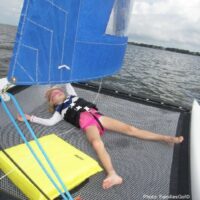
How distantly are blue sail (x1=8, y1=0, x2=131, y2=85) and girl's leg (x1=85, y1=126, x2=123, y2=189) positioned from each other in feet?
2.50

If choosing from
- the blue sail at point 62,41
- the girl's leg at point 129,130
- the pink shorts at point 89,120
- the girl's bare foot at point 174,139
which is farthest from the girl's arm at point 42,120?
the girl's bare foot at point 174,139

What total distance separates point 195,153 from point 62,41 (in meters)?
1.94

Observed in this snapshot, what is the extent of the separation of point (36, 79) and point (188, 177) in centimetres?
187

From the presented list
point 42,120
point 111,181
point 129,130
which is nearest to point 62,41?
point 111,181

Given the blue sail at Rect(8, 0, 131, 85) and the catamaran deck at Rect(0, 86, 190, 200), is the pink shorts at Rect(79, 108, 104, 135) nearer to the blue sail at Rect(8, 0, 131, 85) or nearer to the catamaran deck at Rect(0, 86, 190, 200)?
the catamaran deck at Rect(0, 86, 190, 200)

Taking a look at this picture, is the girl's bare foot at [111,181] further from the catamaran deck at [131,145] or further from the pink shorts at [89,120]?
the pink shorts at [89,120]

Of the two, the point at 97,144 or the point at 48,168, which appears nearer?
the point at 48,168

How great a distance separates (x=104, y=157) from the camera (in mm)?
3291

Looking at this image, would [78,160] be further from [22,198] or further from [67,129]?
[67,129]

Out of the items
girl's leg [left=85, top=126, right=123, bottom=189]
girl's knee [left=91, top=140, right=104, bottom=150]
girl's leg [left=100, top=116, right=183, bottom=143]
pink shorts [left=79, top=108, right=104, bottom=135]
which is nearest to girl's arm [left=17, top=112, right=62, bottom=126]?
pink shorts [left=79, top=108, right=104, bottom=135]

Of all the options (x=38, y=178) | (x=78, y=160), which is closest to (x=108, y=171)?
(x=78, y=160)

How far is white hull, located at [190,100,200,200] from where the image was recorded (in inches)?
114

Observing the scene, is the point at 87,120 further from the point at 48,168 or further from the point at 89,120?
the point at 48,168

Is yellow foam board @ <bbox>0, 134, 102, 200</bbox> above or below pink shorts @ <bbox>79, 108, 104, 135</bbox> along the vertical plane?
below
